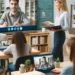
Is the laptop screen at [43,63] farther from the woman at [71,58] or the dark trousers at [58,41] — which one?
the dark trousers at [58,41]

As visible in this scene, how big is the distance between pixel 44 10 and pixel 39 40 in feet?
3.16

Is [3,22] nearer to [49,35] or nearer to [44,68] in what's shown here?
[49,35]

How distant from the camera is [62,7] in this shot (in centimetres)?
495

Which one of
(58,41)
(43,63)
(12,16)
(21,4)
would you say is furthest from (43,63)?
(21,4)

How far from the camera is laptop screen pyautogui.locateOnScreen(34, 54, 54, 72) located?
3.37 m

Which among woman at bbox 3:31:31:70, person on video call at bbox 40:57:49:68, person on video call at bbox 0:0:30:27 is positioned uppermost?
person on video call at bbox 0:0:30:27

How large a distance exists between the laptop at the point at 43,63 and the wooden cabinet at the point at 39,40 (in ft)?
12.8

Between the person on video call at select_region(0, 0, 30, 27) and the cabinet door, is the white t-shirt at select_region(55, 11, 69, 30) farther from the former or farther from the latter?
the cabinet door

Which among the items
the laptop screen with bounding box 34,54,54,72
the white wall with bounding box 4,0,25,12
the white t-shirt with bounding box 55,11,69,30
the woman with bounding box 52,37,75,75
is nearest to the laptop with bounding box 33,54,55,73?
the laptop screen with bounding box 34,54,54,72

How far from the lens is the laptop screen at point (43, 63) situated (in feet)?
11.1

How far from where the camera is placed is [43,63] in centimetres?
342

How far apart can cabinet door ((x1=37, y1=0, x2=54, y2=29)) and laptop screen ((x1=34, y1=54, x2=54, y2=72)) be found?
4.19m

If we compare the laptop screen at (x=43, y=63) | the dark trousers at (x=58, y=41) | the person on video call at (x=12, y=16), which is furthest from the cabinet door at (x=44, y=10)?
the laptop screen at (x=43, y=63)

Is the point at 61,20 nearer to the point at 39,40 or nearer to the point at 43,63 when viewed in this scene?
Answer: the point at 43,63
